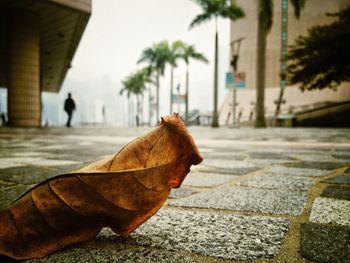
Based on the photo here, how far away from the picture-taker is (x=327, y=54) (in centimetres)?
1984

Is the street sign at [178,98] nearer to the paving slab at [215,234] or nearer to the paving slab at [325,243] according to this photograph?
the paving slab at [215,234]

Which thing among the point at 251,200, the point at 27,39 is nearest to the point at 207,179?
the point at 251,200

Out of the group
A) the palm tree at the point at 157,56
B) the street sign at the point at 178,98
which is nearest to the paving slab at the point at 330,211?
the street sign at the point at 178,98

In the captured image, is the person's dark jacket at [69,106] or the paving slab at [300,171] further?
the person's dark jacket at [69,106]

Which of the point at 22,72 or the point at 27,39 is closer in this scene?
the point at 22,72

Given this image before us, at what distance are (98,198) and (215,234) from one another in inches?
16.9

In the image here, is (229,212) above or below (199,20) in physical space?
below

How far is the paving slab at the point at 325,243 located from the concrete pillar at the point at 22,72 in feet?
46.0

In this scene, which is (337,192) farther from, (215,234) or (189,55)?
(189,55)

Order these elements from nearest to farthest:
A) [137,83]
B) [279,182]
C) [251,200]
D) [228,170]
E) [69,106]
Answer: [251,200], [279,182], [228,170], [69,106], [137,83]

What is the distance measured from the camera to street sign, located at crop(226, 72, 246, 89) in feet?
53.0

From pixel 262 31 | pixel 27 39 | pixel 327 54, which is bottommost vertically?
pixel 27 39

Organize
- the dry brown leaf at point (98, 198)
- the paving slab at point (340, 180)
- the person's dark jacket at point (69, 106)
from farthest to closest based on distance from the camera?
1. the person's dark jacket at point (69, 106)
2. the paving slab at point (340, 180)
3. the dry brown leaf at point (98, 198)

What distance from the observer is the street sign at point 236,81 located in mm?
16156
